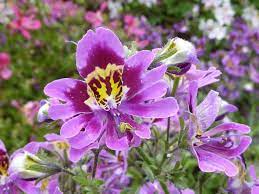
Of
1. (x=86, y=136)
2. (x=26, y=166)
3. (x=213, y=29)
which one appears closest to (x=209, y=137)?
(x=86, y=136)

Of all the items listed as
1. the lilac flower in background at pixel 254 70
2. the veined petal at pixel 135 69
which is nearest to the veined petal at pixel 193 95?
the veined petal at pixel 135 69

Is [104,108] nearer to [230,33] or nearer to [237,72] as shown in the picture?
[237,72]

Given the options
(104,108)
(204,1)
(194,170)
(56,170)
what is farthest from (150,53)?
(204,1)

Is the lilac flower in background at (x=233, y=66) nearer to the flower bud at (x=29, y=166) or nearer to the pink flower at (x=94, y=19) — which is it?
the pink flower at (x=94, y=19)

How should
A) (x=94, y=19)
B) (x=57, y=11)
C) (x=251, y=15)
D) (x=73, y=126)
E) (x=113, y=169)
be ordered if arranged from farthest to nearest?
(x=251, y=15) < (x=57, y=11) < (x=94, y=19) < (x=113, y=169) < (x=73, y=126)

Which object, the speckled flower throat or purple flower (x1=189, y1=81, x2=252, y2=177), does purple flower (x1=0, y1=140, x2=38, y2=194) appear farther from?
purple flower (x1=189, y1=81, x2=252, y2=177)

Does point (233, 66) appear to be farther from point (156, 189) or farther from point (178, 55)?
point (178, 55)
